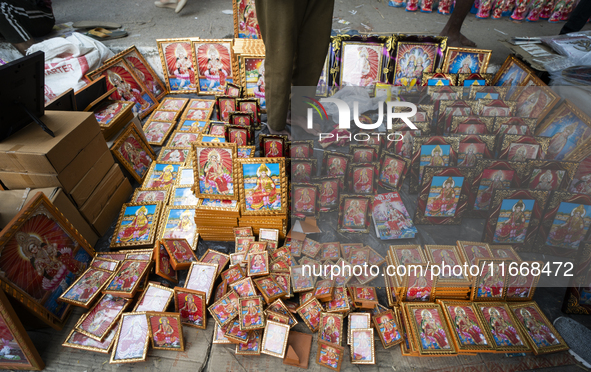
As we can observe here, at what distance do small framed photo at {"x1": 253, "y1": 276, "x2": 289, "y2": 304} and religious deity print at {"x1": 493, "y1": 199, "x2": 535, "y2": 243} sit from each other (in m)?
1.67

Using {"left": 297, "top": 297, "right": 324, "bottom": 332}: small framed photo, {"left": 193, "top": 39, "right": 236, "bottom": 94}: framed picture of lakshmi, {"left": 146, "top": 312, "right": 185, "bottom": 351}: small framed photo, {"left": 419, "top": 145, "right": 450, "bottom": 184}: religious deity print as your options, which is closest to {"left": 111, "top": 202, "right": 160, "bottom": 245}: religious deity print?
{"left": 146, "top": 312, "right": 185, "bottom": 351}: small framed photo

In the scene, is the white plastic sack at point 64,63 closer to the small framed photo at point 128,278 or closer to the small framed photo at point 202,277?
the small framed photo at point 128,278

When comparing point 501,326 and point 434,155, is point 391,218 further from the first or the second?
point 501,326

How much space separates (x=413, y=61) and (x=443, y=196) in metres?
2.07

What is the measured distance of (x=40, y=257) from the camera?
6.34ft

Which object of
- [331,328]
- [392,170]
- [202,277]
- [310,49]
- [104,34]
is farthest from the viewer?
[104,34]

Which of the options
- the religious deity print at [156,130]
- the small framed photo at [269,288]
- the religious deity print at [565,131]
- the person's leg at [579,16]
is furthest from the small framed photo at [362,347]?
the person's leg at [579,16]

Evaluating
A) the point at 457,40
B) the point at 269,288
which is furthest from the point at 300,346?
the point at 457,40

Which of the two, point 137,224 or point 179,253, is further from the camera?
point 137,224

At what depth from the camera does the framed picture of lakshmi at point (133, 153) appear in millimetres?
2836

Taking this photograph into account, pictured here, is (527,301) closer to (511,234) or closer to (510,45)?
(511,234)

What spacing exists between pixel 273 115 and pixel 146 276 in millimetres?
1828

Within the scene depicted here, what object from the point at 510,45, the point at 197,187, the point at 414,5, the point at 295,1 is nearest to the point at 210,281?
the point at 197,187

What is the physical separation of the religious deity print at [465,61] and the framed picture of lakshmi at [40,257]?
13.6ft
